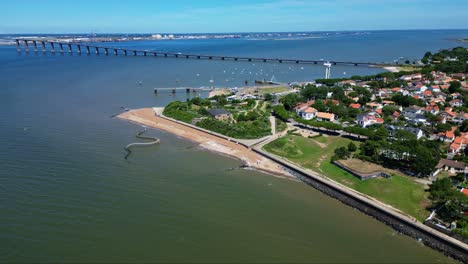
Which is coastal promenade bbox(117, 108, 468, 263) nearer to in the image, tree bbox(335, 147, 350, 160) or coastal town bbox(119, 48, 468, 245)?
coastal town bbox(119, 48, 468, 245)

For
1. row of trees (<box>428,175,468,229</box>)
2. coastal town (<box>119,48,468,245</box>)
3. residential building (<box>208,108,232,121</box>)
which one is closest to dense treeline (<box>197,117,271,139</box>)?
coastal town (<box>119,48,468,245</box>)

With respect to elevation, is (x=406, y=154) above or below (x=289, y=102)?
below

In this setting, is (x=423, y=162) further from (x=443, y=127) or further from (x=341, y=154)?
(x=443, y=127)

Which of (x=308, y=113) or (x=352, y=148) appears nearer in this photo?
(x=352, y=148)

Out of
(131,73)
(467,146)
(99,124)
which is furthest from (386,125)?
(131,73)

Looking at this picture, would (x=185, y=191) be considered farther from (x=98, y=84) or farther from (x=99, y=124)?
(x=98, y=84)

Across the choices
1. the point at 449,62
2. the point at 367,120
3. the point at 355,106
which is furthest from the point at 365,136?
the point at 449,62

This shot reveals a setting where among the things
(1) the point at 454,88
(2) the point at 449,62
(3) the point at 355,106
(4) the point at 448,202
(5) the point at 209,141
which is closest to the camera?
(4) the point at 448,202
